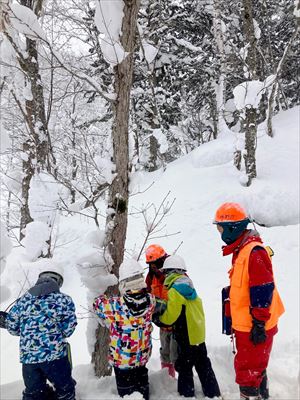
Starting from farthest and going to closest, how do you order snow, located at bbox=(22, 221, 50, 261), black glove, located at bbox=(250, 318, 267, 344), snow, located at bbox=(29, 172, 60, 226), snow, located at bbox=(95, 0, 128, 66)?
snow, located at bbox=(29, 172, 60, 226), snow, located at bbox=(22, 221, 50, 261), snow, located at bbox=(95, 0, 128, 66), black glove, located at bbox=(250, 318, 267, 344)

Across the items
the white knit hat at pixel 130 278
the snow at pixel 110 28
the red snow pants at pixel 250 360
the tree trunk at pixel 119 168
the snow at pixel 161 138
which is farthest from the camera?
the snow at pixel 161 138

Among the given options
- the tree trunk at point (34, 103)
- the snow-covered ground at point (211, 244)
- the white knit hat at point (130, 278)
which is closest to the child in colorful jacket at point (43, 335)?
the snow-covered ground at point (211, 244)

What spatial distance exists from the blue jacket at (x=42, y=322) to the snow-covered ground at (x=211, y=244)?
1.95 ft

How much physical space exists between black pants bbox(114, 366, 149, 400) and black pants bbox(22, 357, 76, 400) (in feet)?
1.49

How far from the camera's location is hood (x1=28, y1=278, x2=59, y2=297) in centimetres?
331

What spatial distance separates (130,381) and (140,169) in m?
8.92

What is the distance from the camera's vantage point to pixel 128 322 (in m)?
3.37

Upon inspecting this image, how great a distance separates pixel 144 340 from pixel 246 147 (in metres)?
7.37

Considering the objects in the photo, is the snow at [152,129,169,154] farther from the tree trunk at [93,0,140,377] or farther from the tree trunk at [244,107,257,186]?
the tree trunk at [93,0,140,377]

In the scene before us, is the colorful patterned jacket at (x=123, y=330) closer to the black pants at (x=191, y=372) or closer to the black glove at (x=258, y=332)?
the black pants at (x=191, y=372)

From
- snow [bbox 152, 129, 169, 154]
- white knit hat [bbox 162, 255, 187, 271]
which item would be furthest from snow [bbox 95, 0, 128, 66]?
snow [bbox 152, 129, 169, 154]

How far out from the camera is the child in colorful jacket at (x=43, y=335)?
327cm

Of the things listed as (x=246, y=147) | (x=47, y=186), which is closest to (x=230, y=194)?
(x=246, y=147)


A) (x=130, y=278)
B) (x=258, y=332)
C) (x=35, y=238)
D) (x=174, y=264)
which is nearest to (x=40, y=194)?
(x=35, y=238)
